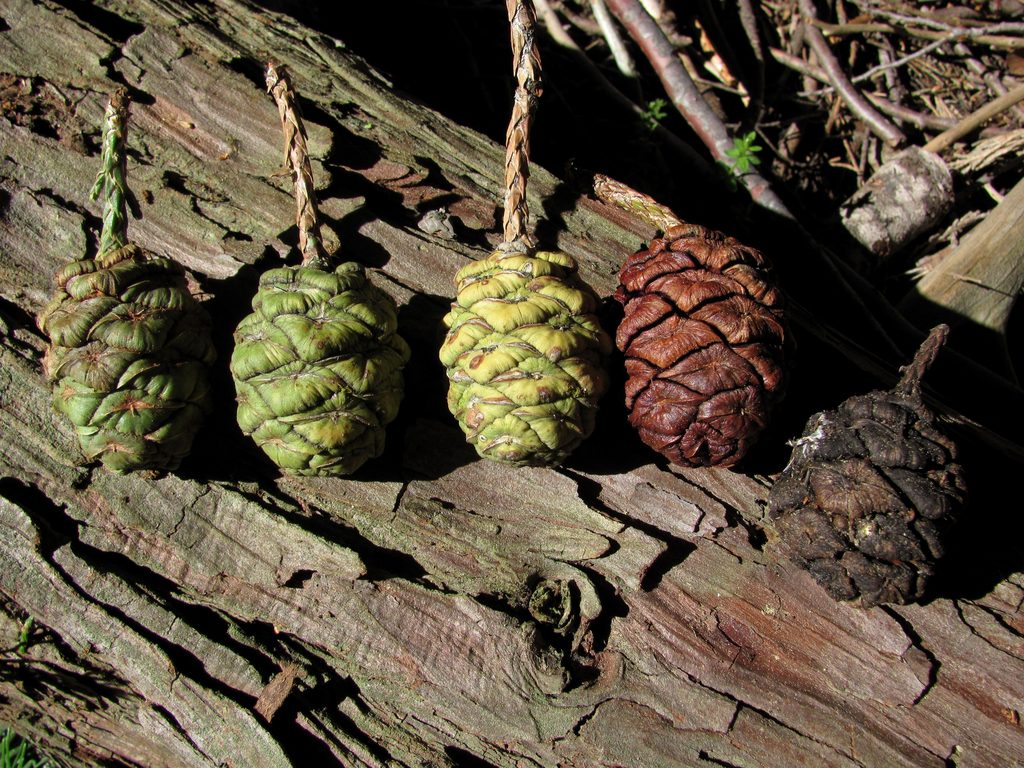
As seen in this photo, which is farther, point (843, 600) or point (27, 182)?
point (27, 182)

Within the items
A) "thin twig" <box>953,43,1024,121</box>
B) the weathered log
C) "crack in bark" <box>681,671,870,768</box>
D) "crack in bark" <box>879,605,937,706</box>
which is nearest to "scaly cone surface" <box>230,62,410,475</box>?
the weathered log

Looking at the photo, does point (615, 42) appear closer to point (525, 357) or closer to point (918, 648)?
point (525, 357)

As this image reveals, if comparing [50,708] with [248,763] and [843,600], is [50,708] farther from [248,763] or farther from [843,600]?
[843,600]

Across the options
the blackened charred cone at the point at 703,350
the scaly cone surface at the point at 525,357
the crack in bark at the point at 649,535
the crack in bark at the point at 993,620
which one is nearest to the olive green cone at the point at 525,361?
the scaly cone surface at the point at 525,357

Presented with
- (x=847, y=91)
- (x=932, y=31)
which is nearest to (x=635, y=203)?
(x=847, y=91)

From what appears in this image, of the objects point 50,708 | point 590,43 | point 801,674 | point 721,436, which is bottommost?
→ point 50,708

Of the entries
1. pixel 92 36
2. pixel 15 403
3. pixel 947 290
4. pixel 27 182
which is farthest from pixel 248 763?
pixel 947 290

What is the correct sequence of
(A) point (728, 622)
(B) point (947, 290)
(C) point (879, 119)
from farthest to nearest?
(C) point (879, 119)
(B) point (947, 290)
(A) point (728, 622)
